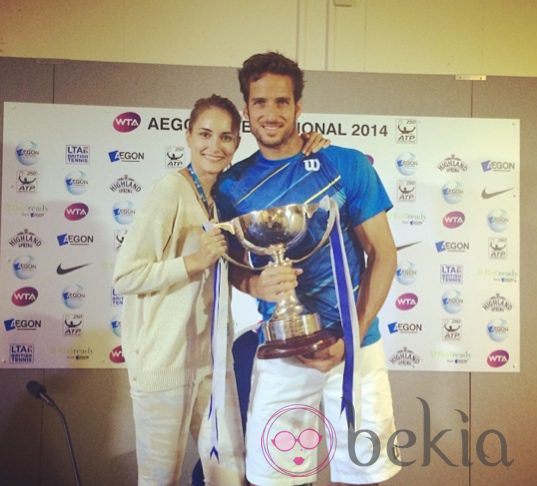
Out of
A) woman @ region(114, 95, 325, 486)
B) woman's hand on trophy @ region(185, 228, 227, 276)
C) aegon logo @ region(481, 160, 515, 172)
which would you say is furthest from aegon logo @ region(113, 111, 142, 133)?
aegon logo @ region(481, 160, 515, 172)

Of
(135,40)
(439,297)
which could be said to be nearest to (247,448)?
(439,297)

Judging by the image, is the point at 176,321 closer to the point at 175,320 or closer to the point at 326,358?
the point at 175,320

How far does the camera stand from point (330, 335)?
1463 mm

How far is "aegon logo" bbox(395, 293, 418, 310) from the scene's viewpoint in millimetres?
1578

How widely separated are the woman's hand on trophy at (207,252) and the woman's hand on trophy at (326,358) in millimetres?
408

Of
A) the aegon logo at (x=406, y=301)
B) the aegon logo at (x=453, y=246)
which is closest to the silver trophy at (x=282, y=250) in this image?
the aegon logo at (x=406, y=301)

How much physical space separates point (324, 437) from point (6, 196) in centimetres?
133

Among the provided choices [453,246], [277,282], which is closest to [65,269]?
[277,282]

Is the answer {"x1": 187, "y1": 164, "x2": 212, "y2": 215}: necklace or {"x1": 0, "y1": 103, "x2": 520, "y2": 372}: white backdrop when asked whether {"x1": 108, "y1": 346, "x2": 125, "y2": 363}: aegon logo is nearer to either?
{"x1": 0, "y1": 103, "x2": 520, "y2": 372}: white backdrop

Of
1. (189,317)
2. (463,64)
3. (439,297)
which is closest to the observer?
(189,317)

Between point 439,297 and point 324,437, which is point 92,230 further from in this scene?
point 439,297

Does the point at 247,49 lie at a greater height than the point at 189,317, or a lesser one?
greater

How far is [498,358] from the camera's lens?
→ 160 centimetres

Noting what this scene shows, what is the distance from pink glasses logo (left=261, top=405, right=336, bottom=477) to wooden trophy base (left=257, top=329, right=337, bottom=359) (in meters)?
0.21
